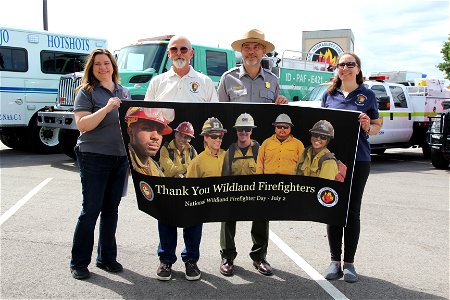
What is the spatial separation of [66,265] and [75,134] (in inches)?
267

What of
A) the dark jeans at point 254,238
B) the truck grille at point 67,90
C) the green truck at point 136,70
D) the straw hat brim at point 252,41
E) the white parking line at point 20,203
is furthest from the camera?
the truck grille at point 67,90

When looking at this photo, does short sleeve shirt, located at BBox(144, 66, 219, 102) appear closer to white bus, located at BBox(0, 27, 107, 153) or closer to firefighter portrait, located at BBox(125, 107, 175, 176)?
firefighter portrait, located at BBox(125, 107, 175, 176)

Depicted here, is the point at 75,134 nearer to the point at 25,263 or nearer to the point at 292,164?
the point at 25,263

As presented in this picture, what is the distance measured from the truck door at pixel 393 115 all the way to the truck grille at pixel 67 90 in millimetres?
7297

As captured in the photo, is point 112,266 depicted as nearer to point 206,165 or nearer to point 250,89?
point 206,165

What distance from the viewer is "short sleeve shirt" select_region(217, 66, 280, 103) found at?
4113mm

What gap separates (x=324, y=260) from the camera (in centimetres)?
457

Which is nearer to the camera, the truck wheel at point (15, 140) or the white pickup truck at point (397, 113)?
the white pickup truck at point (397, 113)

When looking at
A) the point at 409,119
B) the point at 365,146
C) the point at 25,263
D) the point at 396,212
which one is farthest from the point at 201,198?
the point at 409,119

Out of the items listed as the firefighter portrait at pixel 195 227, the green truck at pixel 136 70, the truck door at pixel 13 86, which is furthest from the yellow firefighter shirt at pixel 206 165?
the truck door at pixel 13 86

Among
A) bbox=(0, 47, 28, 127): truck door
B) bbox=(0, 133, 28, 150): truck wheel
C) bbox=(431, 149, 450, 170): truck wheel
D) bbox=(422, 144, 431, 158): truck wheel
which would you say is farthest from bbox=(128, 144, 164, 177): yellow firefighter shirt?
bbox=(422, 144, 431, 158): truck wheel

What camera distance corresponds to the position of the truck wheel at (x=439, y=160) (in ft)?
36.9

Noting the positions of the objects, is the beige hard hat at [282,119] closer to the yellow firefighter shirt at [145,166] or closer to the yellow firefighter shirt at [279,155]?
the yellow firefighter shirt at [279,155]

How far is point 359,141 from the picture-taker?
3936mm
